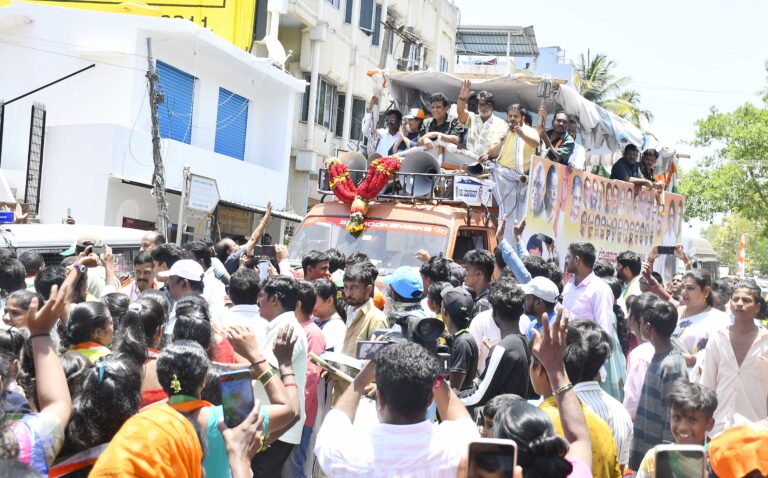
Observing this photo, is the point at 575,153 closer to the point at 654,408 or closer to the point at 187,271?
the point at 187,271

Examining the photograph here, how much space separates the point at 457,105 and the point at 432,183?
1.56 meters

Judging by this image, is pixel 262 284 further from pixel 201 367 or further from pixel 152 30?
pixel 152 30

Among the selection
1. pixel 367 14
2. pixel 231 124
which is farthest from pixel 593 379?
pixel 367 14

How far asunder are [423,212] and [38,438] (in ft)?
21.5

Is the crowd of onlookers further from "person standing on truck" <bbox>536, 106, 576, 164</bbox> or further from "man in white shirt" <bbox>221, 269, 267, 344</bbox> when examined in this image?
"person standing on truck" <bbox>536, 106, 576, 164</bbox>

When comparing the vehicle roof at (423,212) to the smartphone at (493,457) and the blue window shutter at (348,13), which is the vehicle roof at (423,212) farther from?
the blue window shutter at (348,13)

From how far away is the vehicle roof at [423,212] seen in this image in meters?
8.80

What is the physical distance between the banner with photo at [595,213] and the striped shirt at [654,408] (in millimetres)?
4593

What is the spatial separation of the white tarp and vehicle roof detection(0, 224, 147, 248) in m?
4.10

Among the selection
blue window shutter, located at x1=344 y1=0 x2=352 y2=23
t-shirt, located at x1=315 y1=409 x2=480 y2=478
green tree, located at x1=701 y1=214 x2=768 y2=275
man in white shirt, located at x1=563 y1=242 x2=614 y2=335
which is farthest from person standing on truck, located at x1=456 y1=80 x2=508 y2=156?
green tree, located at x1=701 y1=214 x2=768 y2=275

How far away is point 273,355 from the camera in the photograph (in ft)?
14.4

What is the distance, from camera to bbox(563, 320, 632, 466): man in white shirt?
348cm

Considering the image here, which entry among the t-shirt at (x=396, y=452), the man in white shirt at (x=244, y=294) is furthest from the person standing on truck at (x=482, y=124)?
the t-shirt at (x=396, y=452)

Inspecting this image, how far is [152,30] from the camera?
56.7ft
